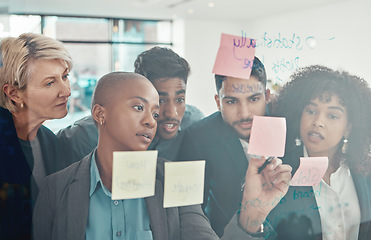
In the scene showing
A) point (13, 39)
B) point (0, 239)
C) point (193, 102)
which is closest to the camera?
point (13, 39)

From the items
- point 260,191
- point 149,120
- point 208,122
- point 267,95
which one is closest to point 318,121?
point 267,95

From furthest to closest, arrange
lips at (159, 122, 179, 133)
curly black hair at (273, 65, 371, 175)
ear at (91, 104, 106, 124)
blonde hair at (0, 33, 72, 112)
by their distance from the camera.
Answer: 1. curly black hair at (273, 65, 371, 175)
2. lips at (159, 122, 179, 133)
3. ear at (91, 104, 106, 124)
4. blonde hair at (0, 33, 72, 112)

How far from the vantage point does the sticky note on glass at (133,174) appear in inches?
50.8

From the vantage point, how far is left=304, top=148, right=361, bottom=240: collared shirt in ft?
5.57

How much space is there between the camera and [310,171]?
65.0 inches

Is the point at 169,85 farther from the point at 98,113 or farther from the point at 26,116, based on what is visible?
the point at 26,116

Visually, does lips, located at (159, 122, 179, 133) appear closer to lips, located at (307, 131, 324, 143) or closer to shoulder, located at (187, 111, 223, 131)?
shoulder, located at (187, 111, 223, 131)

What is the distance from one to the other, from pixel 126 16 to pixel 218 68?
15.5 inches

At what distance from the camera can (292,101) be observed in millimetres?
1607

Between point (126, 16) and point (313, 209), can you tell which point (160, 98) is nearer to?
point (126, 16)

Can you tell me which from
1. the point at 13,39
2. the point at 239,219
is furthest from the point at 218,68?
the point at 13,39

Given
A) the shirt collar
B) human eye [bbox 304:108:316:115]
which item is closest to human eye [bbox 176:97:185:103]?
the shirt collar

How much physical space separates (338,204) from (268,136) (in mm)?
496

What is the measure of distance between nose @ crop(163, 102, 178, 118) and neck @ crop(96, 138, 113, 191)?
24cm
